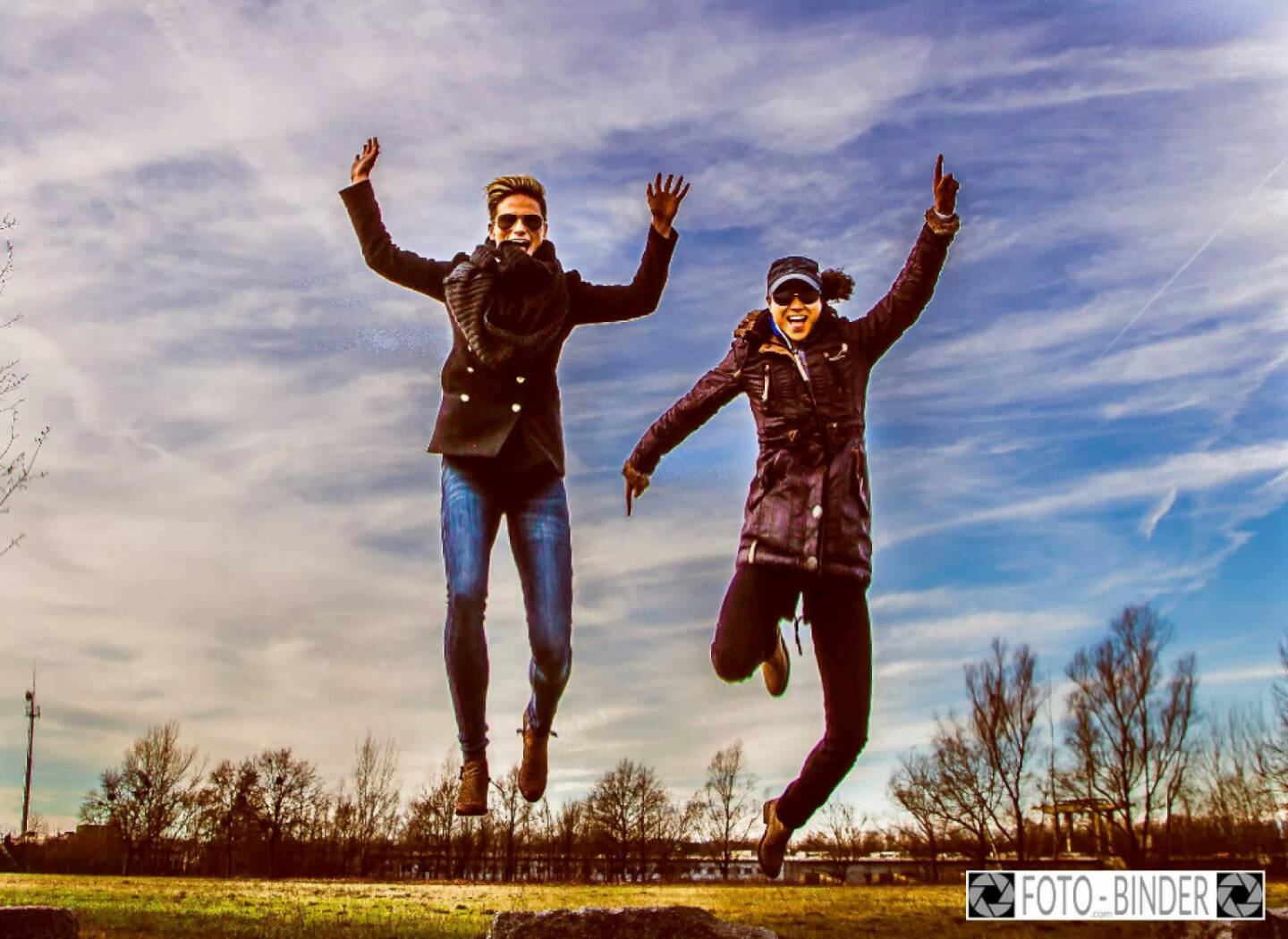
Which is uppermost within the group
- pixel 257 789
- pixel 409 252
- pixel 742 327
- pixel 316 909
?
pixel 409 252

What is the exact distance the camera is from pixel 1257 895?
850 centimetres

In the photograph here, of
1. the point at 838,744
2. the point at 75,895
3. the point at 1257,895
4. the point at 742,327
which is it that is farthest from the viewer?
the point at 75,895

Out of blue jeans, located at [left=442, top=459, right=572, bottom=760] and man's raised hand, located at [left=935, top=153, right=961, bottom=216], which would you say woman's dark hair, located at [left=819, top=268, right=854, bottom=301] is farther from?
blue jeans, located at [left=442, top=459, right=572, bottom=760]

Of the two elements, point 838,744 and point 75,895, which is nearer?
point 838,744

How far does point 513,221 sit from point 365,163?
1.08m

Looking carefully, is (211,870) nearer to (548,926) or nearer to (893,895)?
(548,926)

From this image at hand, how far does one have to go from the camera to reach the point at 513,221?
27.8 ft

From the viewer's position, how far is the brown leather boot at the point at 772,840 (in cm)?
752

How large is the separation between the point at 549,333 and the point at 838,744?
10.8 ft

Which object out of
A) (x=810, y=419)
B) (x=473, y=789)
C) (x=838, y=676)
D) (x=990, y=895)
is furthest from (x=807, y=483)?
(x=990, y=895)

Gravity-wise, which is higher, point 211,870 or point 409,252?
point 409,252

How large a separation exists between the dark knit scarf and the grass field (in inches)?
156

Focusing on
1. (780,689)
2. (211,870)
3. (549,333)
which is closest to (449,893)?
(211,870)
